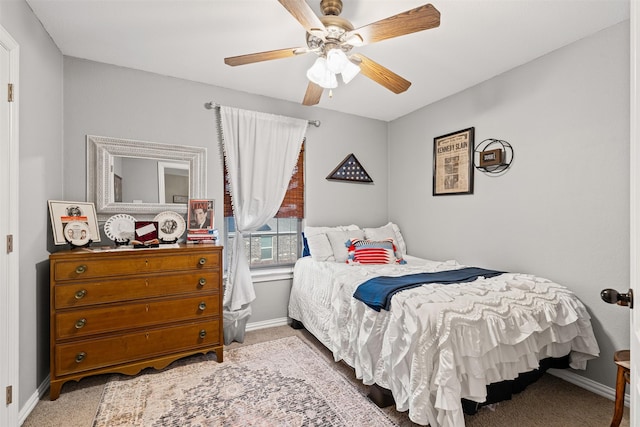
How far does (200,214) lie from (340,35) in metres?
1.97

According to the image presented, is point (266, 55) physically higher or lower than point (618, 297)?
higher

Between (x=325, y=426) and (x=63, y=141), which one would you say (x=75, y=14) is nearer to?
(x=63, y=141)

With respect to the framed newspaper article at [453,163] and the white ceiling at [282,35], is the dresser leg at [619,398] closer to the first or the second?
the framed newspaper article at [453,163]

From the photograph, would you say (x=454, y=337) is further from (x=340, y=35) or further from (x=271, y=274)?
(x=271, y=274)

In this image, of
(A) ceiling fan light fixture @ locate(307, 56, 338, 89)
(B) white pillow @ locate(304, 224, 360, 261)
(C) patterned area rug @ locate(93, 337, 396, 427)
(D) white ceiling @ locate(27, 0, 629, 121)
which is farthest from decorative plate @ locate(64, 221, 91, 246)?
(A) ceiling fan light fixture @ locate(307, 56, 338, 89)

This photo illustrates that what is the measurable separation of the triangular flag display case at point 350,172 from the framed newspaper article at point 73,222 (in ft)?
7.70

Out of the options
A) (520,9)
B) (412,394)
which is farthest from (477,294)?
(520,9)

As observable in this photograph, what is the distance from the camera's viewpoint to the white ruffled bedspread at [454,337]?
5.55ft

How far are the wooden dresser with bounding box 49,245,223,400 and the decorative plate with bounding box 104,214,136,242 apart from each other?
0.30m

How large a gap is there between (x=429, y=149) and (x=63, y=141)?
3.48 metres

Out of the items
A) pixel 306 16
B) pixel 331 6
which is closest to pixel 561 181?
pixel 331 6

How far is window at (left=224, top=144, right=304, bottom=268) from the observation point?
3541mm
